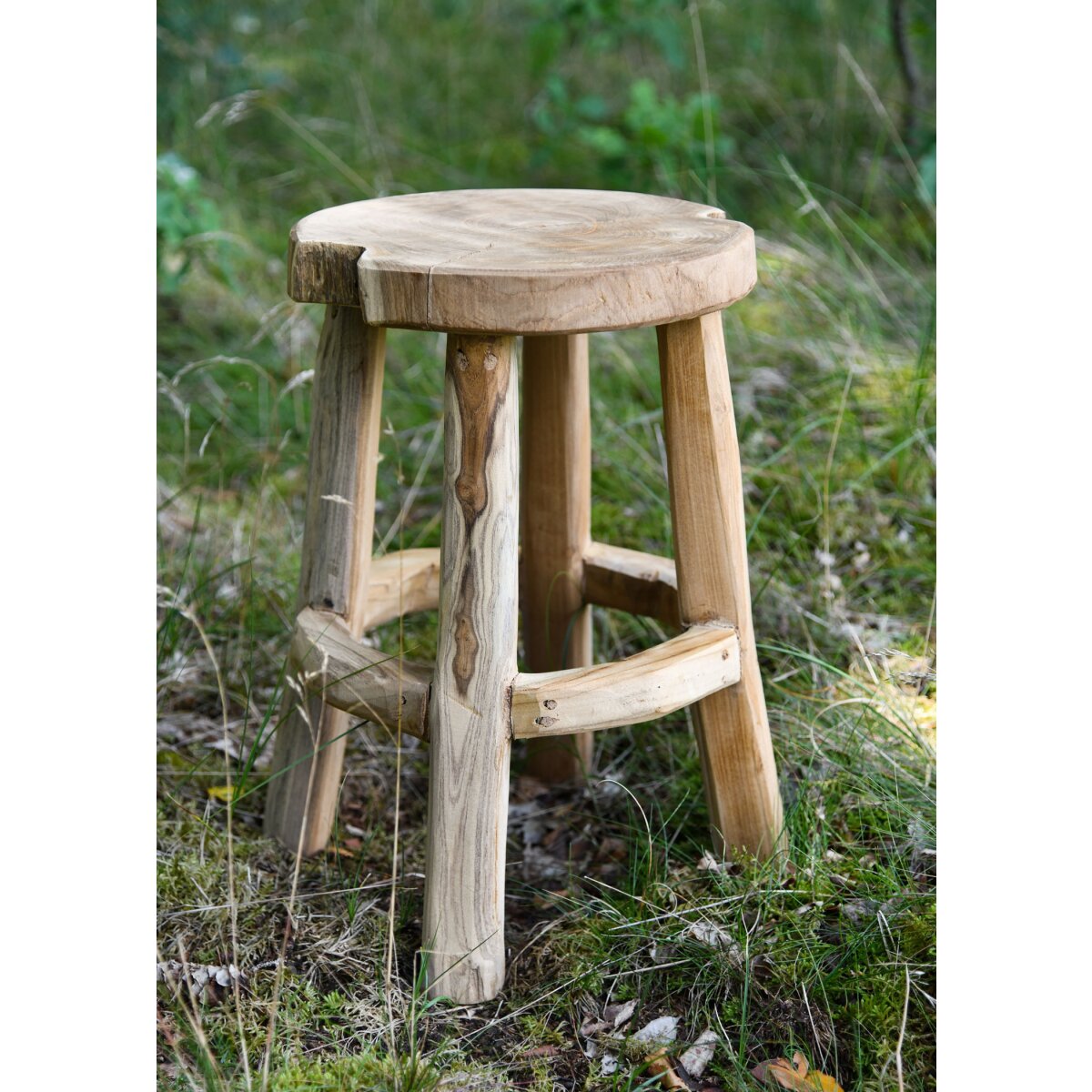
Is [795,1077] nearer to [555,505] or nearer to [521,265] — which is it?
[555,505]

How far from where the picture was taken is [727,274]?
1672mm

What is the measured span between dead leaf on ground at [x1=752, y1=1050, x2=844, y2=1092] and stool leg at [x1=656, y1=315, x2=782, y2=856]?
362 mm

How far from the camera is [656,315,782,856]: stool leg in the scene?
1.80 meters

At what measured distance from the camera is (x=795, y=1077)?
1.65 meters

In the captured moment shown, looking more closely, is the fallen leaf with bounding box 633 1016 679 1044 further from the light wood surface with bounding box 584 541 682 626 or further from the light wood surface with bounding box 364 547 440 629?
the light wood surface with bounding box 364 547 440 629

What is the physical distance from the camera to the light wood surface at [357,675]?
178cm

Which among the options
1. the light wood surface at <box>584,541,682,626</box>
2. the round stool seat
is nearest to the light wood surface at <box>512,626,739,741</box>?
the light wood surface at <box>584,541,682,626</box>

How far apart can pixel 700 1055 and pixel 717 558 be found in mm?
692

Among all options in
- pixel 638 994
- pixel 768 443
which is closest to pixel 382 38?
pixel 768 443

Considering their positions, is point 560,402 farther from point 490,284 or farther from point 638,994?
point 638,994

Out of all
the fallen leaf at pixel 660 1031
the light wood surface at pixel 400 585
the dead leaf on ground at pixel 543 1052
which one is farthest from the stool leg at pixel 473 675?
the light wood surface at pixel 400 585

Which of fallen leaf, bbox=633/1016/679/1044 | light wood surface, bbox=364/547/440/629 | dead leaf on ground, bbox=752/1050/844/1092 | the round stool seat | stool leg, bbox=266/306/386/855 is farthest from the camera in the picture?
light wood surface, bbox=364/547/440/629

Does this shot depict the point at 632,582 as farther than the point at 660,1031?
Yes

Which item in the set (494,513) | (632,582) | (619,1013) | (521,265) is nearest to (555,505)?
(632,582)
